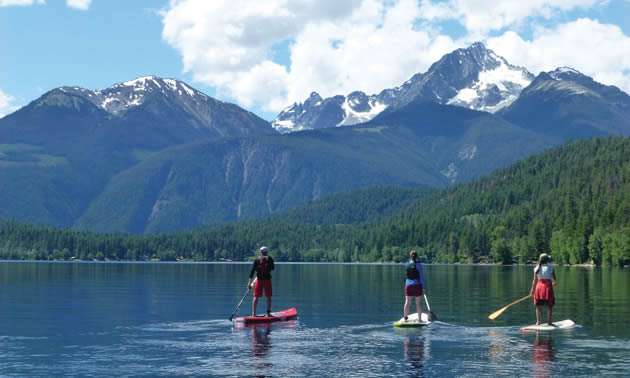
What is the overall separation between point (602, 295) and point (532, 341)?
43.1 metres

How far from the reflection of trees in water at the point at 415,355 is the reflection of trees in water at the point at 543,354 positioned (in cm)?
508

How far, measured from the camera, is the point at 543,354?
40219 mm

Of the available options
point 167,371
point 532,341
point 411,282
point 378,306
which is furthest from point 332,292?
point 167,371

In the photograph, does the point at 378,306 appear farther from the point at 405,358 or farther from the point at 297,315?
the point at 405,358

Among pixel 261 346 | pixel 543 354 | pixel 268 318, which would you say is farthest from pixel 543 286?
pixel 261 346

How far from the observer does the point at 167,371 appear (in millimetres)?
35781

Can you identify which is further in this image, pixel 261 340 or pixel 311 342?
pixel 261 340

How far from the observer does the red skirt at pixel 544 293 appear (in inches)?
1980

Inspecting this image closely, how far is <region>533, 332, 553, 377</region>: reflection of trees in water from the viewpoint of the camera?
116 feet

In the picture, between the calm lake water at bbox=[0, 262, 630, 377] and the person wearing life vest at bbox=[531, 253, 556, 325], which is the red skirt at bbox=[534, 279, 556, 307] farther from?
the calm lake water at bbox=[0, 262, 630, 377]

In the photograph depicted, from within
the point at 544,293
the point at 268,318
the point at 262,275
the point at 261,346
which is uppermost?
the point at 262,275

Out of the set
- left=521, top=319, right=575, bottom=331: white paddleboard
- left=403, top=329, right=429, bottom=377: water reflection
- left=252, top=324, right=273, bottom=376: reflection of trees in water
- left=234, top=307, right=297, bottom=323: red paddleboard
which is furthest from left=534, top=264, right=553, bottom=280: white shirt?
left=234, top=307, right=297, bottom=323: red paddleboard

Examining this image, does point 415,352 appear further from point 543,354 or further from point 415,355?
point 543,354

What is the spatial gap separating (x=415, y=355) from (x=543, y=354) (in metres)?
6.39
